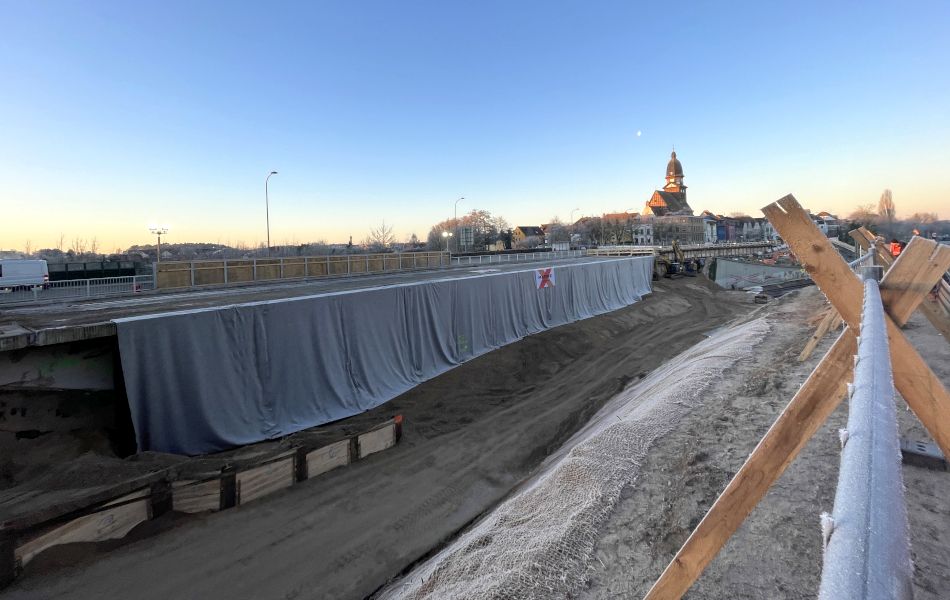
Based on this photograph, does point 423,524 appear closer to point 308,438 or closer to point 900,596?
point 308,438

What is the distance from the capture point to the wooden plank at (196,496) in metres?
6.84

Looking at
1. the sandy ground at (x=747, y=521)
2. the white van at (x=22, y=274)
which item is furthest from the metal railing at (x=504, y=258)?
the sandy ground at (x=747, y=521)

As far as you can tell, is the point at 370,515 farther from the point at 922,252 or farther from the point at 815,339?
the point at 815,339

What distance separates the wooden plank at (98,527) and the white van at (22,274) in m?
31.0

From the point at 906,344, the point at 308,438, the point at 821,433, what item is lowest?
the point at 308,438

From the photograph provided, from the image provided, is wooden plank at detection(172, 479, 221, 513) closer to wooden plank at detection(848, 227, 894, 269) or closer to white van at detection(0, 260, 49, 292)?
wooden plank at detection(848, 227, 894, 269)

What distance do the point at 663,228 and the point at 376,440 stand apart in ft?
359

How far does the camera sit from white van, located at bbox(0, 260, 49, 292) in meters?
28.4

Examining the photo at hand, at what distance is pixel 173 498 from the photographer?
6.80 m

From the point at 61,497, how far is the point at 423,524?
508 cm

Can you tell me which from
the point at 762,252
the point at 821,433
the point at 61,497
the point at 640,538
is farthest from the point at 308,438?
the point at 762,252

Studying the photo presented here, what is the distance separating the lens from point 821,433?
5.03 m

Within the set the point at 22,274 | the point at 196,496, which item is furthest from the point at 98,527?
the point at 22,274

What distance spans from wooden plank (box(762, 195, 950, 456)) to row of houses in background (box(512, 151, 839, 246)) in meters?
94.1
